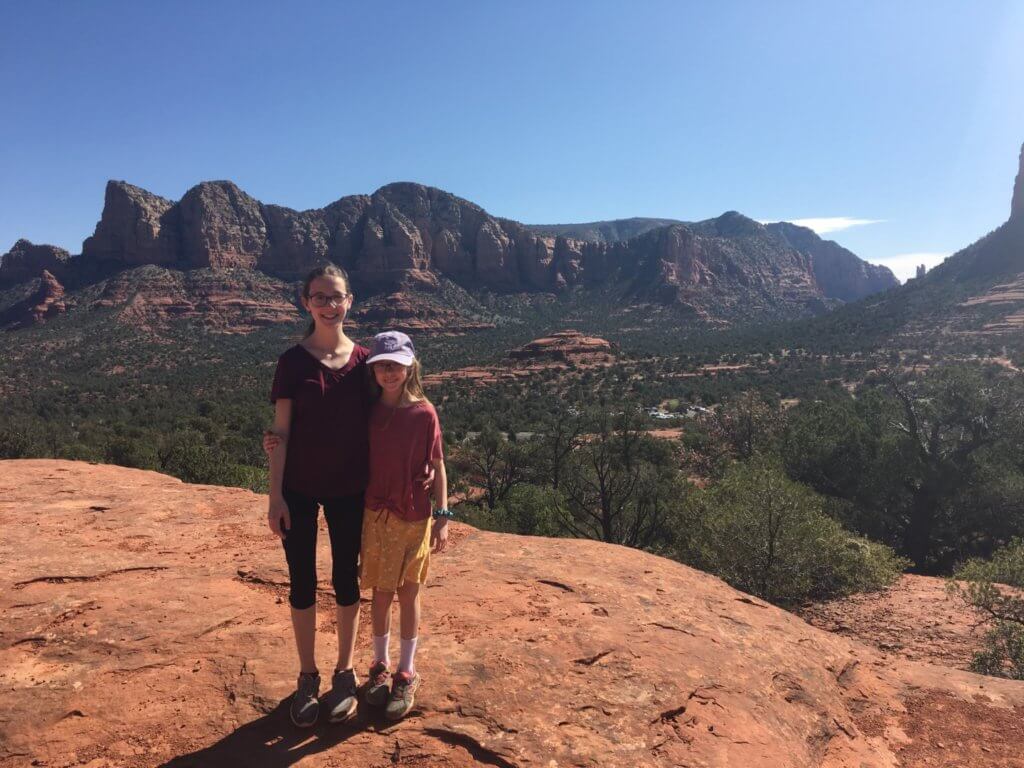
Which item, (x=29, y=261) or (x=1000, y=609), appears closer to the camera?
(x=1000, y=609)

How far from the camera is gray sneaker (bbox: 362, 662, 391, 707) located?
10.4ft

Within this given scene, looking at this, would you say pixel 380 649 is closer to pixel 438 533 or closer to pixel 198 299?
pixel 438 533

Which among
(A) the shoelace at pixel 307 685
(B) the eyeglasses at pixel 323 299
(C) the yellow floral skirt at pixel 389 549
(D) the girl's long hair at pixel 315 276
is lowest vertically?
(A) the shoelace at pixel 307 685

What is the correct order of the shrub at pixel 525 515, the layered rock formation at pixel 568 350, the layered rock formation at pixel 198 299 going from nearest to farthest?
the shrub at pixel 525 515 → the layered rock formation at pixel 568 350 → the layered rock formation at pixel 198 299

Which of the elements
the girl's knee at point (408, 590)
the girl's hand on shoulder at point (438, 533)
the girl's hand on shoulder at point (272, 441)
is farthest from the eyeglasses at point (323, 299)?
the girl's knee at point (408, 590)

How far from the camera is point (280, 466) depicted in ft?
9.90

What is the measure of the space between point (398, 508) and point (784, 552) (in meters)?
11.4

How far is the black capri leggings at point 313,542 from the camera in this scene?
123 inches

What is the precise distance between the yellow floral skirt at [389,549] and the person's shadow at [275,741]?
0.71 meters

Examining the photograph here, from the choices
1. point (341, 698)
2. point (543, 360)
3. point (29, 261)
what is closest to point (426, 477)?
point (341, 698)

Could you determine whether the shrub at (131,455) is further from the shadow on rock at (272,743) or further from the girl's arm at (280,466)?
the girl's arm at (280,466)

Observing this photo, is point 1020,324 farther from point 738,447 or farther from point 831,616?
point 831,616

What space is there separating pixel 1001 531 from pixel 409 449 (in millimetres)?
21184

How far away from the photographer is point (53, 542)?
5340 millimetres
